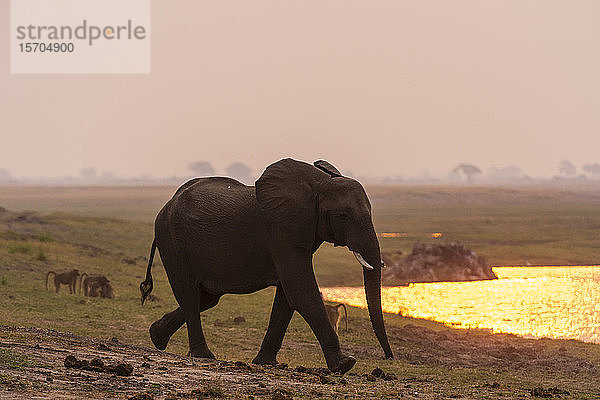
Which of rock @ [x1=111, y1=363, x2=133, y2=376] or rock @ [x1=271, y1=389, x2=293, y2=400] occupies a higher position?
rock @ [x1=111, y1=363, x2=133, y2=376]

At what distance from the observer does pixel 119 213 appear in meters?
126

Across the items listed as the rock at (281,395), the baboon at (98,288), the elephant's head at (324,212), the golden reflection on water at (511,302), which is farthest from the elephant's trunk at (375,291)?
the baboon at (98,288)

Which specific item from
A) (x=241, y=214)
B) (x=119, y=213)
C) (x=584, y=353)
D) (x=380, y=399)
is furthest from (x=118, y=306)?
(x=119, y=213)

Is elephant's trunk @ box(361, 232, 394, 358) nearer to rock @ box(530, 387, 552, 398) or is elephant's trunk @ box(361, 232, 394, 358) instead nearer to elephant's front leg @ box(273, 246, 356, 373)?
elephant's front leg @ box(273, 246, 356, 373)

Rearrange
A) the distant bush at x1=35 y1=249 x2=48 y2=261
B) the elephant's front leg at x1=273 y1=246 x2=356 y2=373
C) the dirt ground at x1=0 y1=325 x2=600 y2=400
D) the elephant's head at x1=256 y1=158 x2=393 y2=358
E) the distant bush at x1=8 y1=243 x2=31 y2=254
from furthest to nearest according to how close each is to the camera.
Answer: the distant bush at x1=8 y1=243 x2=31 y2=254, the distant bush at x1=35 y1=249 x2=48 y2=261, the elephant's front leg at x1=273 y1=246 x2=356 y2=373, the elephant's head at x1=256 y1=158 x2=393 y2=358, the dirt ground at x1=0 y1=325 x2=600 y2=400

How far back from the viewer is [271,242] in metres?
13.5

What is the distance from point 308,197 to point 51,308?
38.2 ft

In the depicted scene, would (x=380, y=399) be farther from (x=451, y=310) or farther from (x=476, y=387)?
(x=451, y=310)

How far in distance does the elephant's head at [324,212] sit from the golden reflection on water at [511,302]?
13768 mm

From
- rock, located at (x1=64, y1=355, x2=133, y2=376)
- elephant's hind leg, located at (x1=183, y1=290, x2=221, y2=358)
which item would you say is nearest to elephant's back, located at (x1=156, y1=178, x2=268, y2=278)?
elephant's hind leg, located at (x1=183, y1=290, x2=221, y2=358)

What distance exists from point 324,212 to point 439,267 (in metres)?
29.5

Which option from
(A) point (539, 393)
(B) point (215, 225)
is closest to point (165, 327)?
(B) point (215, 225)

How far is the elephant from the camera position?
13000mm

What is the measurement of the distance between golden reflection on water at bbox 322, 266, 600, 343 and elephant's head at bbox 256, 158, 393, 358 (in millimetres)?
13768
